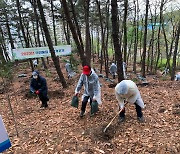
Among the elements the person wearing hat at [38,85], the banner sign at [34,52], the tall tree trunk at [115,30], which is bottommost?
the person wearing hat at [38,85]

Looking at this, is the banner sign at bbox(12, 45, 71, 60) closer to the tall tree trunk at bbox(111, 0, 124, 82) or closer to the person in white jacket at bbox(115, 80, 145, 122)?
the tall tree trunk at bbox(111, 0, 124, 82)

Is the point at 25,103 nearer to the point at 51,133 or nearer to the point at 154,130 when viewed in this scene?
the point at 51,133

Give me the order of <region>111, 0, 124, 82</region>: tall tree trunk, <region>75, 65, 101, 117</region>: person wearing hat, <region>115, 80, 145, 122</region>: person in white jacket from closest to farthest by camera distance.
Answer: <region>115, 80, 145, 122</region>: person in white jacket, <region>111, 0, 124, 82</region>: tall tree trunk, <region>75, 65, 101, 117</region>: person wearing hat

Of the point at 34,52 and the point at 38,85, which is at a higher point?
the point at 34,52

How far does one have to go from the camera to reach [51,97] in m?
9.85

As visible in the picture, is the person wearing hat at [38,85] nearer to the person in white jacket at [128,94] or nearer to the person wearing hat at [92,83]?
the person wearing hat at [92,83]

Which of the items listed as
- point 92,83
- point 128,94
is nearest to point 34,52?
point 92,83

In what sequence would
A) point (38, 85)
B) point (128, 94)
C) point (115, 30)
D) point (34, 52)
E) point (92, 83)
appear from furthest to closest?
point (34, 52)
point (38, 85)
point (92, 83)
point (115, 30)
point (128, 94)

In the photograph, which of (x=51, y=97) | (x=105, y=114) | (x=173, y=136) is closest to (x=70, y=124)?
(x=105, y=114)

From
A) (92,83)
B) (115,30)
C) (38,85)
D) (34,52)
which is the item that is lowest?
→ (38,85)

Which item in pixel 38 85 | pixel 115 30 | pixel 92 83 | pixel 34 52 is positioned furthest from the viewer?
pixel 34 52

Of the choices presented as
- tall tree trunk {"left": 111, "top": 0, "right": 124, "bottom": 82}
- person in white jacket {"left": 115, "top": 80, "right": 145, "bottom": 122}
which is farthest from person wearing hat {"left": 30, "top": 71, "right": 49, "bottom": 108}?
person in white jacket {"left": 115, "top": 80, "right": 145, "bottom": 122}

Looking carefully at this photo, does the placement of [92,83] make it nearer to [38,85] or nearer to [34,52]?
[38,85]

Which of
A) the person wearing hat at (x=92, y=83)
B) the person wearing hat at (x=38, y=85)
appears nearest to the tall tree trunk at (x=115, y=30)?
the person wearing hat at (x=92, y=83)
